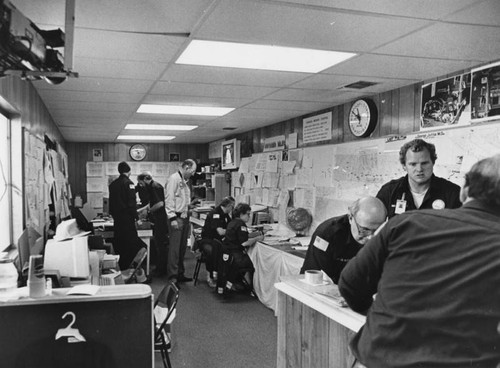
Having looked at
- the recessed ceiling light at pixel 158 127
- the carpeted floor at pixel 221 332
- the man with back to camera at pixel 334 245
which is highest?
the recessed ceiling light at pixel 158 127

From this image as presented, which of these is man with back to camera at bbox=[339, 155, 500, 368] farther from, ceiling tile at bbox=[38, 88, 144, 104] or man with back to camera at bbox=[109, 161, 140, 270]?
man with back to camera at bbox=[109, 161, 140, 270]

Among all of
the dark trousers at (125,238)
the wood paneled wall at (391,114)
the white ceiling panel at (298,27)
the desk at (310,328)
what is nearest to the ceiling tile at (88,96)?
the dark trousers at (125,238)

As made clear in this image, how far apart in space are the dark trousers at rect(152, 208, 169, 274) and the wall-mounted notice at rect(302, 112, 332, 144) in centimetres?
238

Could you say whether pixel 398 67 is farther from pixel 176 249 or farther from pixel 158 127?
pixel 158 127

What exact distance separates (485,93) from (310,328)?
2.06 meters

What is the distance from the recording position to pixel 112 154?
974 centimetres

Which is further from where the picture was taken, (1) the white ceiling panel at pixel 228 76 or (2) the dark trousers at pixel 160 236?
(2) the dark trousers at pixel 160 236

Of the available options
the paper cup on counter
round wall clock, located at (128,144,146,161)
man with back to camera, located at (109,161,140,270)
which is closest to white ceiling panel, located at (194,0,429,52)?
the paper cup on counter

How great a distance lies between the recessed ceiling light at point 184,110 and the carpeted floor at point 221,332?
226 centimetres

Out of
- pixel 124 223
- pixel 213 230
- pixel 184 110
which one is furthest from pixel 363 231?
pixel 124 223

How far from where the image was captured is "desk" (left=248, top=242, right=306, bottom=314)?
4435 mm

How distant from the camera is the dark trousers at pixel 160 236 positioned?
634 cm

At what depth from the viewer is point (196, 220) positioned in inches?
333

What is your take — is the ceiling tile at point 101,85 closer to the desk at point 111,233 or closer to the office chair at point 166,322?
the office chair at point 166,322
